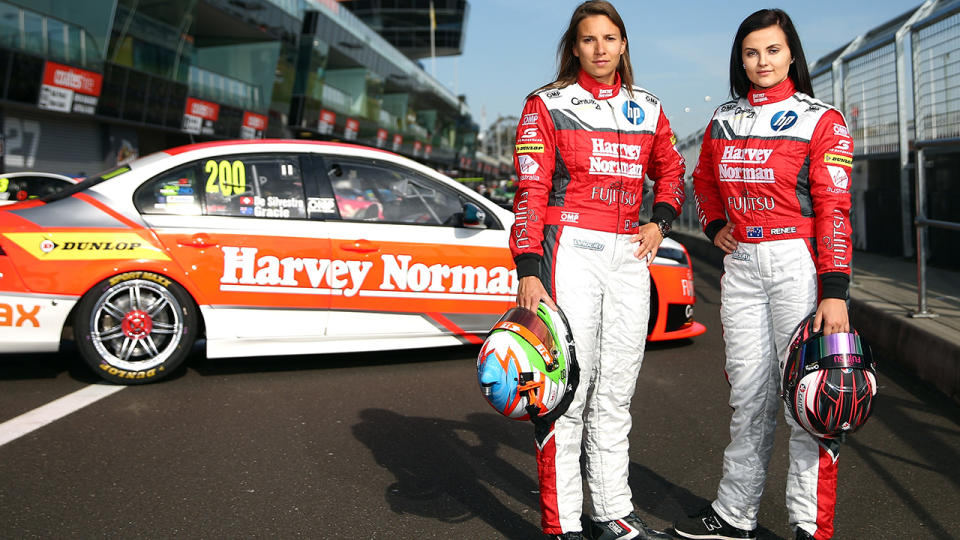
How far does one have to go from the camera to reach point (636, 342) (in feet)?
9.51

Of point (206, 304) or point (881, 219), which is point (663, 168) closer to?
point (206, 304)

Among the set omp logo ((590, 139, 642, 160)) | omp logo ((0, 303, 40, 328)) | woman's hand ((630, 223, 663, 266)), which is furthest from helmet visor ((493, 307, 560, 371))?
omp logo ((0, 303, 40, 328))

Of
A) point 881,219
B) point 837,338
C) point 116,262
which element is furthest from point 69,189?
point 881,219

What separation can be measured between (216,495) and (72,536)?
0.57 meters

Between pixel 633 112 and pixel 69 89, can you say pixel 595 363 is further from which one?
pixel 69 89

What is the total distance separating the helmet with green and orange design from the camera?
2.55m

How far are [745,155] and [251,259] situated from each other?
348 centimetres

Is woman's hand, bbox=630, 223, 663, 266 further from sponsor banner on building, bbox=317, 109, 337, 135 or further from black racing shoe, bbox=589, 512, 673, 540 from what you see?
sponsor banner on building, bbox=317, 109, 337, 135

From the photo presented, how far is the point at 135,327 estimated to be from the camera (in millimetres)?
5141

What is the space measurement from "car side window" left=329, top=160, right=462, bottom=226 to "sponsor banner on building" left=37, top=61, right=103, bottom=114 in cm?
1763

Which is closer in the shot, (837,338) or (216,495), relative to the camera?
(837,338)

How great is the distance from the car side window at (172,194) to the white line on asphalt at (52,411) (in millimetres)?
1153

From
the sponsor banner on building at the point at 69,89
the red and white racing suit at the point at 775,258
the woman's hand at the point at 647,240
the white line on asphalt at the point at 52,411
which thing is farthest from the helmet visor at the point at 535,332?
the sponsor banner on building at the point at 69,89

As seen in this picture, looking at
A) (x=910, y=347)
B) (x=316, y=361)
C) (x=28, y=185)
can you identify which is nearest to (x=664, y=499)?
(x=910, y=347)
